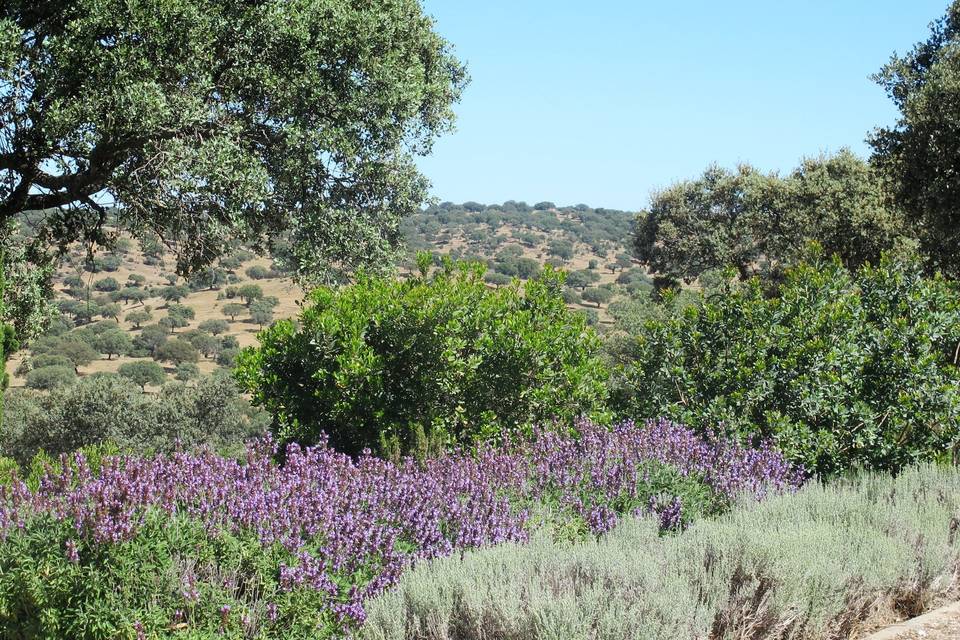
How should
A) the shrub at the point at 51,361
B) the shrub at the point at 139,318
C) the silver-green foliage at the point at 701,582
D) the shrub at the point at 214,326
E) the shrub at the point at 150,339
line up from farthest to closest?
the shrub at the point at 139,318
the shrub at the point at 214,326
the shrub at the point at 150,339
the shrub at the point at 51,361
the silver-green foliage at the point at 701,582

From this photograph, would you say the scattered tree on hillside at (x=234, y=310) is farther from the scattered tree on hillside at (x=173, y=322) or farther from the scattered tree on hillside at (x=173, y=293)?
the scattered tree on hillside at (x=173, y=293)

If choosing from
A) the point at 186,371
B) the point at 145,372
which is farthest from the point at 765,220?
the point at 145,372

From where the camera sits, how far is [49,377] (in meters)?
46.9

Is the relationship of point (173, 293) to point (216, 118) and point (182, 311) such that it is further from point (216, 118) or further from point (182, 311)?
point (216, 118)

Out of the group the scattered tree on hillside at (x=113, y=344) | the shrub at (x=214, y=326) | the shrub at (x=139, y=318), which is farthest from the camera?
the shrub at (x=139, y=318)

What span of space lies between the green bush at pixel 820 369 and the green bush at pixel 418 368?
0.79m

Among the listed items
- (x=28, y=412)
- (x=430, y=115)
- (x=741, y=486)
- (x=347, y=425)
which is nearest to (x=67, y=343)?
(x=28, y=412)

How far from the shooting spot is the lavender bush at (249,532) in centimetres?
409

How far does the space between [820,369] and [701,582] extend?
4.04 m

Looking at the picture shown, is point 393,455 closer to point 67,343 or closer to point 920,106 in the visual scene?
point 920,106

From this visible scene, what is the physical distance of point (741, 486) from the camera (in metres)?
6.26

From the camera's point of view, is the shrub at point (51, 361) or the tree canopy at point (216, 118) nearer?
the tree canopy at point (216, 118)

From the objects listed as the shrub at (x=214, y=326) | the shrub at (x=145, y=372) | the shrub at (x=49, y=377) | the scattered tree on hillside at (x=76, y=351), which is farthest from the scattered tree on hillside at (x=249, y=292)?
the shrub at (x=49, y=377)

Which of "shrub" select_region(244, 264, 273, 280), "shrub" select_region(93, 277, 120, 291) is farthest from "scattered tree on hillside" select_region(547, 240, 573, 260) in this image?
"shrub" select_region(93, 277, 120, 291)
